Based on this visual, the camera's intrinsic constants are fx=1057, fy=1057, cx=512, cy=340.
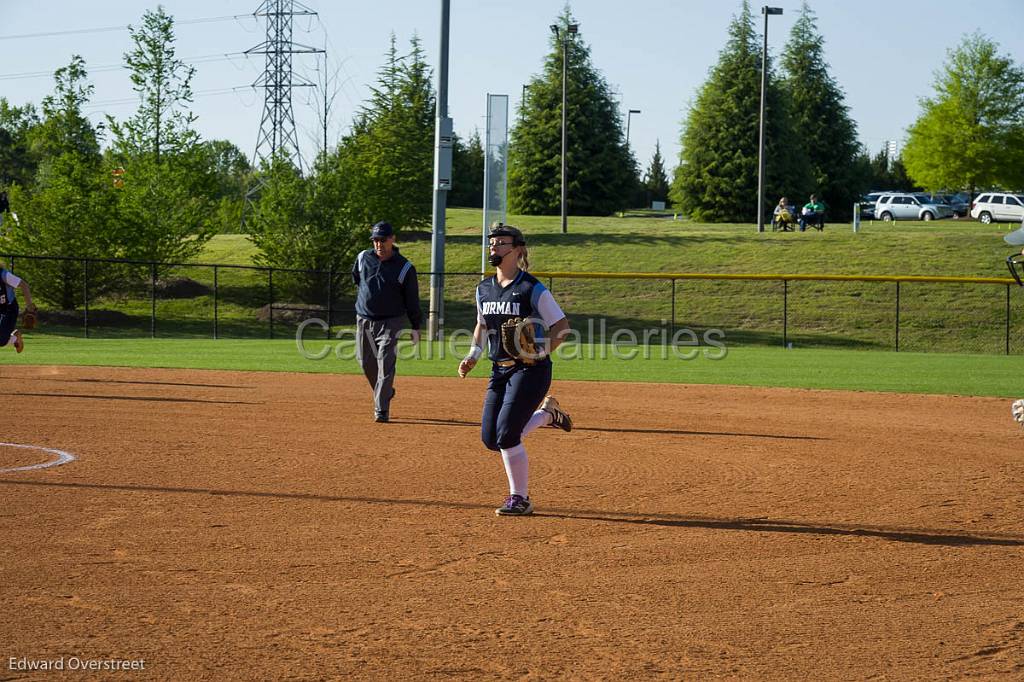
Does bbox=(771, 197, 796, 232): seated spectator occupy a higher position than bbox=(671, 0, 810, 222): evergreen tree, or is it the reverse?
bbox=(671, 0, 810, 222): evergreen tree

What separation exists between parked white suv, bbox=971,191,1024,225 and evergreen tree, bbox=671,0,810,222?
1172cm

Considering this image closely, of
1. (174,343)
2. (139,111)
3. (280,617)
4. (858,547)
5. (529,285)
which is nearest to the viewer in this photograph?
(280,617)

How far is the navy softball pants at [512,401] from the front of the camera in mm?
7492

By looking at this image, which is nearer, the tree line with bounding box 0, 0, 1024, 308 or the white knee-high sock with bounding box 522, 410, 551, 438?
the white knee-high sock with bounding box 522, 410, 551, 438

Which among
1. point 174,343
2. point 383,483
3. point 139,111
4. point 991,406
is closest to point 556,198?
point 139,111

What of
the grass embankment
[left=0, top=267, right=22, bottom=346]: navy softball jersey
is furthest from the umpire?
the grass embankment

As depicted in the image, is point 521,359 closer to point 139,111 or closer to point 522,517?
point 522,517

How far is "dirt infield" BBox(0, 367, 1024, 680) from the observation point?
16.0ft

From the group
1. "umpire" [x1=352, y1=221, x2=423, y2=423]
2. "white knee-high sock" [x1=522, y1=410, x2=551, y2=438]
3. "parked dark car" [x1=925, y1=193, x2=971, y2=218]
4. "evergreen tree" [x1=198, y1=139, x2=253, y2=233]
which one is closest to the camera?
"white knee-high sock" [x1=522, y1=410, x2=551, y2=438]

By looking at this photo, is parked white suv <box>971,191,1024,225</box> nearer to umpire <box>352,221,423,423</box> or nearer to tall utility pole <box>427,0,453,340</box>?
tall utility pole <box>427,0,453,340</box>

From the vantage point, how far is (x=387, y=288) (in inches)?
477

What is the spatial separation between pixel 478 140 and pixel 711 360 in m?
83.9

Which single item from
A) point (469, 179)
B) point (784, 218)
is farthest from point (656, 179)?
point (784, 218)

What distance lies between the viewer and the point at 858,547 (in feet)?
22.4
